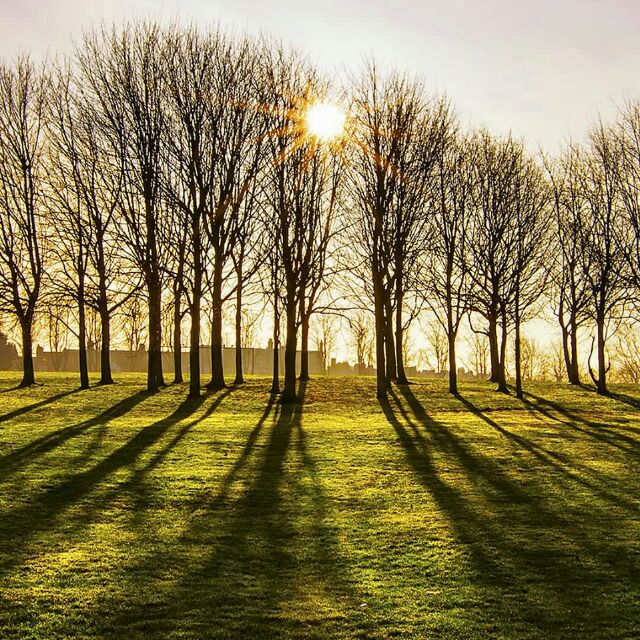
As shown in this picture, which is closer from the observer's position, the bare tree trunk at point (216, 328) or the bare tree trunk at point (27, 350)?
the bare tree trunk at point (216, 328)

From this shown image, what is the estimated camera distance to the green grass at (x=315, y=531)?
7.27 m

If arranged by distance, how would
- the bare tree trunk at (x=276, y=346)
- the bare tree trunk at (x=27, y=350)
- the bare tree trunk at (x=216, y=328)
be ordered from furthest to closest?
the bare tree trunk at (x=27, y=350) < the bare tree trunk at (x=276, y=346) < the bare tree trunk at (x=216, y=328)

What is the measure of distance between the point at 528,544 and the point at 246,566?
Answer: 12.7 ft

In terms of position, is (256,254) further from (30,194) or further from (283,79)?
(30,194)

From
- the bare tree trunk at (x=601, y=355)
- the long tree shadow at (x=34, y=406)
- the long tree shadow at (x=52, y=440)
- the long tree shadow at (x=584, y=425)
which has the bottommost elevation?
the long tree shadow at (x=584, y=425)

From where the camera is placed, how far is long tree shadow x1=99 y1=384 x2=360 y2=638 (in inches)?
280

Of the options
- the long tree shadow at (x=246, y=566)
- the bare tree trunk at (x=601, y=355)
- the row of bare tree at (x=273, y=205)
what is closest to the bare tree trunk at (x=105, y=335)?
the row of bare tree at (x=273, y=205)

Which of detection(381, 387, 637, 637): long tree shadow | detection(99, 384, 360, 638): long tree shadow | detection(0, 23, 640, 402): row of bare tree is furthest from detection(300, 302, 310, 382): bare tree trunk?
detection(99, 384, 360, 638): long tree shadow

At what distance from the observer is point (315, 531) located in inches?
415

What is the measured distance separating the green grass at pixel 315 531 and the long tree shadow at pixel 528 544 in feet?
0.11

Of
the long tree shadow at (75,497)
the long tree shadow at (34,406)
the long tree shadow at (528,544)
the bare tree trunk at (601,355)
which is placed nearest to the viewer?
the long tree shadow at (528,544)

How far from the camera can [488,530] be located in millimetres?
10703

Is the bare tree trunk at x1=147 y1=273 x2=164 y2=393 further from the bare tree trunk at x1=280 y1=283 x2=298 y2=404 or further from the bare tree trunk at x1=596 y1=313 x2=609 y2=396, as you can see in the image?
the bare tree trunk at x1=596 y1=313 x2=609 y2=396

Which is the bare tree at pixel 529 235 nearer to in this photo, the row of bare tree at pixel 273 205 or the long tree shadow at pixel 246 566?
the row of bare tree at pixel 273 205
